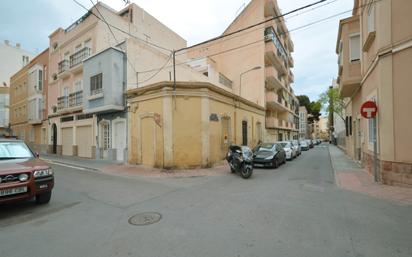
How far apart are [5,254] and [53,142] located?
68.1 ft

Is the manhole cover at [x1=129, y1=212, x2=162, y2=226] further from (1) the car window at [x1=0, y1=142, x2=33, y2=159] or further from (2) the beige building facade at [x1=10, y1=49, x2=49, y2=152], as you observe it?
(2) the beige building facade at [x1=10, y1=49, x2=49, y2=152]

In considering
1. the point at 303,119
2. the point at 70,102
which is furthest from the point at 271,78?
the point at 303,119

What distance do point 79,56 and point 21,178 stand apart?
48.8 feet

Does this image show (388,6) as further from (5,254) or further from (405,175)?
(5,254)

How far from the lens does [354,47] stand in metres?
12.0

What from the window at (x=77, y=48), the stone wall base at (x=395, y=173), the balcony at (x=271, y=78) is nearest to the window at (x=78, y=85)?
the window at (x=77, y=48)

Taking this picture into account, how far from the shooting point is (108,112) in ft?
47.5

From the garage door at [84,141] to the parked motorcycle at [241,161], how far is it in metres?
11.3

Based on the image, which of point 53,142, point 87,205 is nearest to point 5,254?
point 87,205

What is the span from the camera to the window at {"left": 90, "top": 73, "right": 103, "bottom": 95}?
46.0 ft

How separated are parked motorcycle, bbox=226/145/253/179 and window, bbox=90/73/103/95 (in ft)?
31.3

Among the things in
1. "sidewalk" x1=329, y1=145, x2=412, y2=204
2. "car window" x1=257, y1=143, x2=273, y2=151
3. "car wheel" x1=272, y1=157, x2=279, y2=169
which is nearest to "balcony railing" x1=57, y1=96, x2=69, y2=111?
"car window" x1=257, y1=143, x2=273, y2=151

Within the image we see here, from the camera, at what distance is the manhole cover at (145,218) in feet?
14.1

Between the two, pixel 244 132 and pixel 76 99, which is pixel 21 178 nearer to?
pixel 76 99
